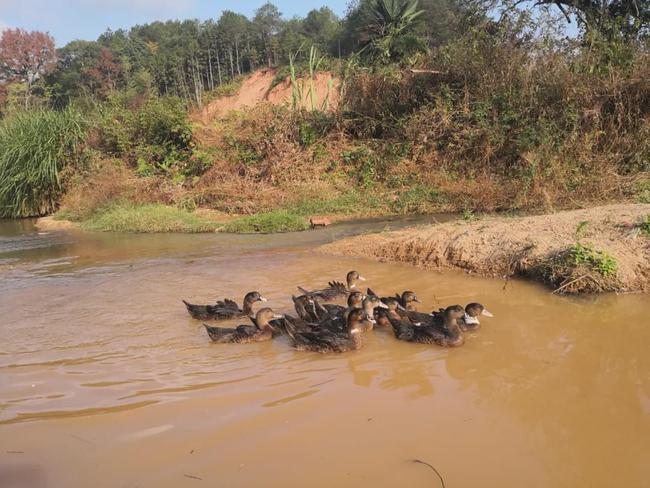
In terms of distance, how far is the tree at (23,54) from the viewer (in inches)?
1818

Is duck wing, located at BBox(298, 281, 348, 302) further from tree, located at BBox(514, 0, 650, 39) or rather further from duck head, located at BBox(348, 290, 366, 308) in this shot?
tree, located at BBox(514, 0, 650, 39)

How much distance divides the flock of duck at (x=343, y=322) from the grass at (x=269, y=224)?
6.15 m

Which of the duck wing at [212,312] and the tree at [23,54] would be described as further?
the tree at [23,54]

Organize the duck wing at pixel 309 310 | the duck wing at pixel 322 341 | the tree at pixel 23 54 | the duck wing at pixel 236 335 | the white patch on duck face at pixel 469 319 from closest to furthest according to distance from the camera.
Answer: the duck wing at pixel 322 341
the white patch on duck face at pixel 469 319
the duck wing at pixel 236 335
the duck wing at pixel 309 310
the tree at pixel 23 54

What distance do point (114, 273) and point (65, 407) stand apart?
560 centimetres

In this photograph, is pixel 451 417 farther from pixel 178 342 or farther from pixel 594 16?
pixel 594 16

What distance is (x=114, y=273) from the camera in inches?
392

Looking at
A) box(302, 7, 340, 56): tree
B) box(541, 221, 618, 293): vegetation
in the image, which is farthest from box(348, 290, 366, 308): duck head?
box(302, 7, 340, 56): tree

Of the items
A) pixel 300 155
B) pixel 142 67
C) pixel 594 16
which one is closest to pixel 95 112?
pixel 300 155

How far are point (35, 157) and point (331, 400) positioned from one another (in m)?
17.8

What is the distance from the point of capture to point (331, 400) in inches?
183

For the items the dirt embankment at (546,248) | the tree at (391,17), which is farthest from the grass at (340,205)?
the tree at (391,17)

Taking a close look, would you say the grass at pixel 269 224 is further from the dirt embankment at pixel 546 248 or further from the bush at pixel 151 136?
the bush at pixel 151 136

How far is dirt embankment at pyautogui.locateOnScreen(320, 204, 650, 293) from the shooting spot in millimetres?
6902
